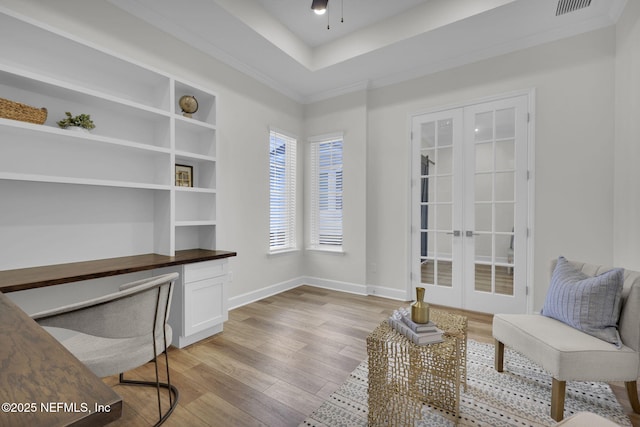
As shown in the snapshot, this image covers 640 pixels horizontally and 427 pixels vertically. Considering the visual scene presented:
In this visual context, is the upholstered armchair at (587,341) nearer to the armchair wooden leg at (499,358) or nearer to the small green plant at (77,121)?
the armchair wooden leg at (499,358)

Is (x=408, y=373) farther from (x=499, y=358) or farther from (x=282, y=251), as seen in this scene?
Result: (x=282, y=251)

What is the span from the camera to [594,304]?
5.68 ft

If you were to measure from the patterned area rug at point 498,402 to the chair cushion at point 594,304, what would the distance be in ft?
1.58

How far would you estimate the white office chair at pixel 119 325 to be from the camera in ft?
4.19

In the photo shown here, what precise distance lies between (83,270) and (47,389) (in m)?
1.91

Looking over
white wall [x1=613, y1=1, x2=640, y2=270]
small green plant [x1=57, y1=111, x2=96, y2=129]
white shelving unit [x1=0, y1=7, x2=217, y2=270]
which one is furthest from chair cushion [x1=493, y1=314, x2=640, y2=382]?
small green plant [x1=57, y1=111, x2=96, y2=129]

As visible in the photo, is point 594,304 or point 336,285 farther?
point 336,285

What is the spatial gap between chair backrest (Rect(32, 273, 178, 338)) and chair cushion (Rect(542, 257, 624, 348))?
2461mm

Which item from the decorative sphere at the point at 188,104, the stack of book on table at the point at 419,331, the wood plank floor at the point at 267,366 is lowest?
the wood plank floor at the point at 267,366

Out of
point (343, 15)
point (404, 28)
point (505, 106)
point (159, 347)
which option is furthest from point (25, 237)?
point (505, 106)

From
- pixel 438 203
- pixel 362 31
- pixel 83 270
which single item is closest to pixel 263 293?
pixel 83 270

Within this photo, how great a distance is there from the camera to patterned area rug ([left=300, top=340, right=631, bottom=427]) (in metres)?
1.65

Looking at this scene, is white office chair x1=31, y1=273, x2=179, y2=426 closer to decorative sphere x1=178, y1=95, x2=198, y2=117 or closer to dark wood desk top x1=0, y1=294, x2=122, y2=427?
dark wood desk top x1=0, y1=294, x2=122, y2=427

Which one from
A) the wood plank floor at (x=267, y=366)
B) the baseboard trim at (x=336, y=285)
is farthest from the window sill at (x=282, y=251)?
the wood plank floor at (x=267, y=366)
